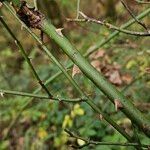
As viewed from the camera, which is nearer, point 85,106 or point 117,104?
point 117,104

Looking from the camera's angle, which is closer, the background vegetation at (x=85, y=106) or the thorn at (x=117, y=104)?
the thorn at (x=117, y=104)

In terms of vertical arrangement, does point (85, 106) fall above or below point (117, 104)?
below

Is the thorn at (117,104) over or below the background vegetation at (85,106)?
over

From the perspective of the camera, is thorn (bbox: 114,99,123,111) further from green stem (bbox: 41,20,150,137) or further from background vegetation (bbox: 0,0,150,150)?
background vegetation (bbox: 0,0,150,150)

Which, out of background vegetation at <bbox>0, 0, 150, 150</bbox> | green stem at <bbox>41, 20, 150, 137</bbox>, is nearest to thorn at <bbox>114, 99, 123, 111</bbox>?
green stem at <bbox>41, 20, 150, 137</bbox>

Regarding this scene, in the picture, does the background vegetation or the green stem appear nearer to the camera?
the green stem

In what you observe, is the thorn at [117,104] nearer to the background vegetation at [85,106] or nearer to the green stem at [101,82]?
the green stem at [101,82]

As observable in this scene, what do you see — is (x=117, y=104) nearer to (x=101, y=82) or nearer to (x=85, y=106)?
(x=101, y=82)

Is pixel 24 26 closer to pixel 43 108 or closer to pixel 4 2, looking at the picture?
pixel 4 2

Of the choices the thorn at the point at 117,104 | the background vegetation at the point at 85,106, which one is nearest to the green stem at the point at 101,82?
the thorn at the point at 117,104

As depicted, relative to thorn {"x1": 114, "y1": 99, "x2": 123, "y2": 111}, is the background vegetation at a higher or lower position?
lower

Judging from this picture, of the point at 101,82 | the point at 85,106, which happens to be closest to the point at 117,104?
the point at 101,82
